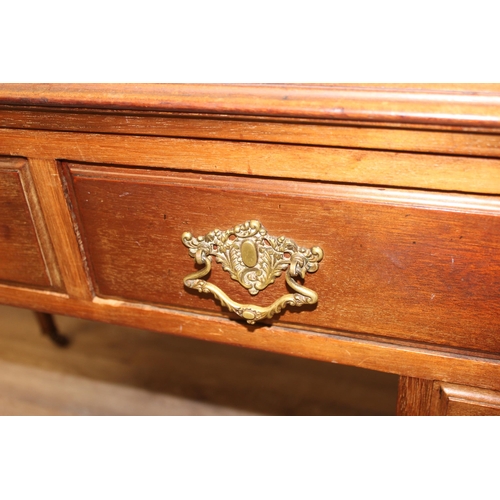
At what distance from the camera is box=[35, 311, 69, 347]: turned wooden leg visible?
1201mm

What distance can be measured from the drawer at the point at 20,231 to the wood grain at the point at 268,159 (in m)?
0.03

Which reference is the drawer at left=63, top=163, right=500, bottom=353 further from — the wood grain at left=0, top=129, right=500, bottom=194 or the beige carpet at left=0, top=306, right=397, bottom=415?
the beige carpet at left=0, top=306, right=397, bottom=415

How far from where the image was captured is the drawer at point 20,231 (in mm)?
517

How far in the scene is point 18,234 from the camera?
0.55 metres

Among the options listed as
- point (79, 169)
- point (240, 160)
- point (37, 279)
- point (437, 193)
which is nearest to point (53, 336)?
point (37, 279)

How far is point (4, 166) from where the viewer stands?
52 cm

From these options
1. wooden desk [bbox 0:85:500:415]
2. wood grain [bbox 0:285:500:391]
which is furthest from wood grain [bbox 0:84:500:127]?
wood grain [bbox 0:285:500:391]

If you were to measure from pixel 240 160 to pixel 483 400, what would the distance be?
320 millimetres

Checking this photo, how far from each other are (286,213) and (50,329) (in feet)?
3.09

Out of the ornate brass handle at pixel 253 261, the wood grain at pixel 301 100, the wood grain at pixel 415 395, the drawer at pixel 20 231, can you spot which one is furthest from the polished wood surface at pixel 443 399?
the drawer at pixel 20 231

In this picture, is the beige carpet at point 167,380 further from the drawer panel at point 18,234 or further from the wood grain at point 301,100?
the wood grain at point 301,100

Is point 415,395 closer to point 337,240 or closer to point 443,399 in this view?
point 443,399

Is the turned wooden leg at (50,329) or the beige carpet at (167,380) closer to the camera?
the beige carpet at (167,380)

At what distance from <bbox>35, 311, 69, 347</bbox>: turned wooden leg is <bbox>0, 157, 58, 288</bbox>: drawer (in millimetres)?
638
